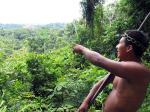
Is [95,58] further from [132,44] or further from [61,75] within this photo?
[61,75]

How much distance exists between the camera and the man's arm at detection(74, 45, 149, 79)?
9.18 ft

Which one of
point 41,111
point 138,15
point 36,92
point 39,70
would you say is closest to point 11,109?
point 41,111

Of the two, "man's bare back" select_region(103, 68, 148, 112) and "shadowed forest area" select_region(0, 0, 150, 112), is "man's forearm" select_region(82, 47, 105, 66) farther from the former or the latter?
"shadowed forest area" select_region(0, 0, 150, 112)

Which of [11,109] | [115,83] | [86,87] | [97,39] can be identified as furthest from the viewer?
[97,39]

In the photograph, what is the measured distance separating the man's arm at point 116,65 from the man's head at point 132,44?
10 cm

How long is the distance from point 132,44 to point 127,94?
41 cm

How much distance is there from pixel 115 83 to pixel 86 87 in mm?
4235

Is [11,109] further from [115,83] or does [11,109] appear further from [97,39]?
[97,39]

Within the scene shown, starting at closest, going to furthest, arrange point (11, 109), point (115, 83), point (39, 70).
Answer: point (115, 83), point (11, 109), point (39, 70)

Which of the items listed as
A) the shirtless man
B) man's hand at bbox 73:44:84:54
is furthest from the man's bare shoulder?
man's hand at bbox 73:44:84:54

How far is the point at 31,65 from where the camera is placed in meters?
10.7

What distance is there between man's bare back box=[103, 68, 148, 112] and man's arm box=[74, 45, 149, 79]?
0.22 feet

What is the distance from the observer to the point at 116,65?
283cm

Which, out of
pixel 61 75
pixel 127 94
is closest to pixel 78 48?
pixel 127 94
